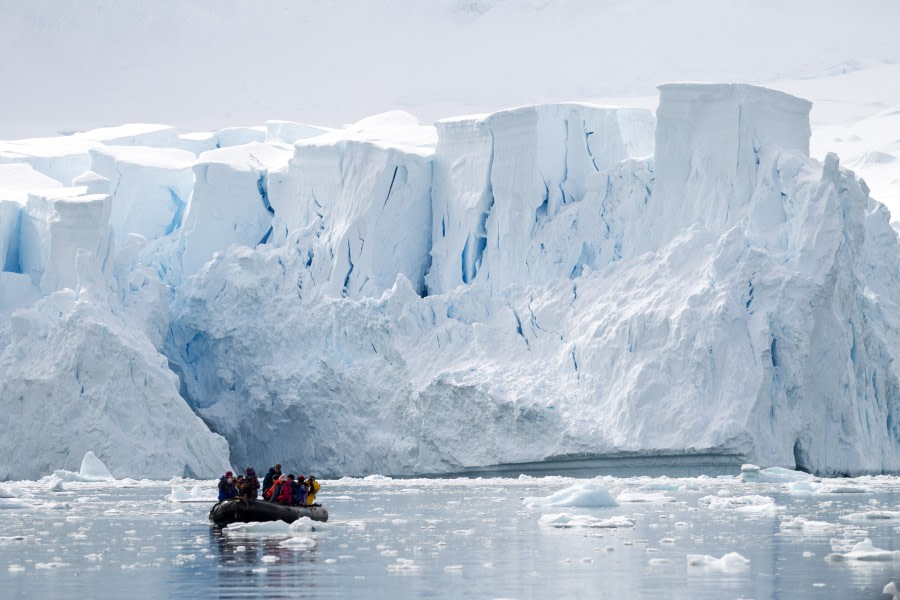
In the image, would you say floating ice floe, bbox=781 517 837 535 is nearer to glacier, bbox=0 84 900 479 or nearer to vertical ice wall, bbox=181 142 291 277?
glacier, bbox=0 84 900 479

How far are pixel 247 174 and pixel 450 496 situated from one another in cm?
1192

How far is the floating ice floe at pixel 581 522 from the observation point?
15.8 meters

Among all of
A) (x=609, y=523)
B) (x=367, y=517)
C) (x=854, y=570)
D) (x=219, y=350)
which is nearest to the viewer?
(x=854, y=570)

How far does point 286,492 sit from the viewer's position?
1659 cm

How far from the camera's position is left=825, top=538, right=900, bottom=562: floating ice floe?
39.1 ft

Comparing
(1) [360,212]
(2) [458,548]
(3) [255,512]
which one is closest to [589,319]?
(1) [360,212]

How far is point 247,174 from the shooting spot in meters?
31.7

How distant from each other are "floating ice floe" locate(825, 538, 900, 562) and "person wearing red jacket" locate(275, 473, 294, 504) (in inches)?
252

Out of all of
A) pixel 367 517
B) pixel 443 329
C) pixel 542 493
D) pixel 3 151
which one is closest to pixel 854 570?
pixel 367 517

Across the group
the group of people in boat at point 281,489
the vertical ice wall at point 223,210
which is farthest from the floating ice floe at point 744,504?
the vertical ice wall at point 223,210

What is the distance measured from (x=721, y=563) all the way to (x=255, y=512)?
6.09m

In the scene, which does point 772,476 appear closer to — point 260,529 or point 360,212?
point 360,212

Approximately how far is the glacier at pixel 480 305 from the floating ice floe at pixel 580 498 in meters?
6.12

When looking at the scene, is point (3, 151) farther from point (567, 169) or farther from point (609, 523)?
point (609, 523)
